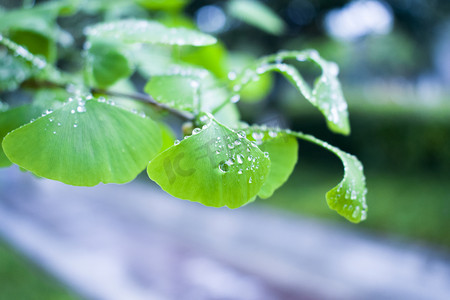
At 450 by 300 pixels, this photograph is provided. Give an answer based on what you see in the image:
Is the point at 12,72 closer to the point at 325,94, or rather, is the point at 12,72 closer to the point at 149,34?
the point at 149,34

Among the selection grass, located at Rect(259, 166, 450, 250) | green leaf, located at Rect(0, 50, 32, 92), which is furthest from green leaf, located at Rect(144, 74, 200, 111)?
grass, located at Rect(259, 166, 450, 250)

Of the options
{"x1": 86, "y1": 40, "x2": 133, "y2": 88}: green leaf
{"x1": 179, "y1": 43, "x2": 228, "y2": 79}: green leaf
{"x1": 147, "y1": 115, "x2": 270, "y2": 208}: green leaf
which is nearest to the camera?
{"x1": 147, "y1": 115, "x2": 270, "y2": 208}: green leaf

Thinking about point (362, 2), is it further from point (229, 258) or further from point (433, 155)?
point (229, 258)

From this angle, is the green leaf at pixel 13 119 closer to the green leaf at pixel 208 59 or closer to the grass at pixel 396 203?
the green leaf at pixel 208 59

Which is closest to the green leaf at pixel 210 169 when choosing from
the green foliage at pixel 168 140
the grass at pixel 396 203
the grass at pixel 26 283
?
the green foliage at pixel 168 140

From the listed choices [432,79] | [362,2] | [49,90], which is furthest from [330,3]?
[432,79]

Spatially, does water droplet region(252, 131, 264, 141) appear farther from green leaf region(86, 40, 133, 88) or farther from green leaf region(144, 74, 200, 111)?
green leaf region(86, 40, 133, 88)
